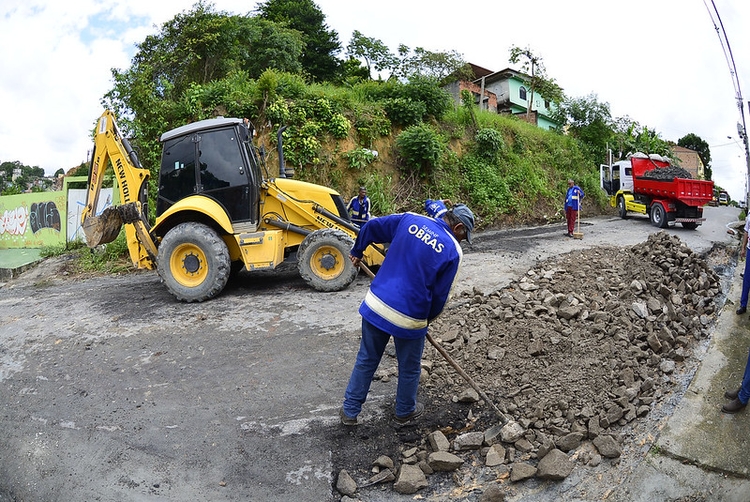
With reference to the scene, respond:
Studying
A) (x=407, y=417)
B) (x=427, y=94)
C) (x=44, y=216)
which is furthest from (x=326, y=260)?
(x=44, y=216)

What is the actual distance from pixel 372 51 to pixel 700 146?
5574cm

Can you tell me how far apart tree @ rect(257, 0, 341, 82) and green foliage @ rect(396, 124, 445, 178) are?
32.0 ft

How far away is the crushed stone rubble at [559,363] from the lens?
3574 mm

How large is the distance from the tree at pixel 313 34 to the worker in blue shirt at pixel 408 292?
67.5ft

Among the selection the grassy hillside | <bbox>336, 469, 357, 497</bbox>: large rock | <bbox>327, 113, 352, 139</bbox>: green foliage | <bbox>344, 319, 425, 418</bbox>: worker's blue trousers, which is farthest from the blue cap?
<bbox>327, 113, 352, 139</bbox>: green foliage

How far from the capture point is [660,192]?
50.0ft

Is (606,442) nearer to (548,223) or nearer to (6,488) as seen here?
(6,488)

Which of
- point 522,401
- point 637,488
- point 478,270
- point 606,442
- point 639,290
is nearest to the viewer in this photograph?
point 637,488

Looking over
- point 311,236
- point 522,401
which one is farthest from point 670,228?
point 522,401

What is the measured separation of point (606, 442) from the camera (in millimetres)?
3561

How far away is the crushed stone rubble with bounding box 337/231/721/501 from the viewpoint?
3.57 metres

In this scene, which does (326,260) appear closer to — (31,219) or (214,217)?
(214,217)

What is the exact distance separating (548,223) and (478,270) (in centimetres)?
974

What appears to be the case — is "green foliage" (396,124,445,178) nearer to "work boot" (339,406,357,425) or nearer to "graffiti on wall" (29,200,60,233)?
"graffiti on wall" (29,200,60,233)
